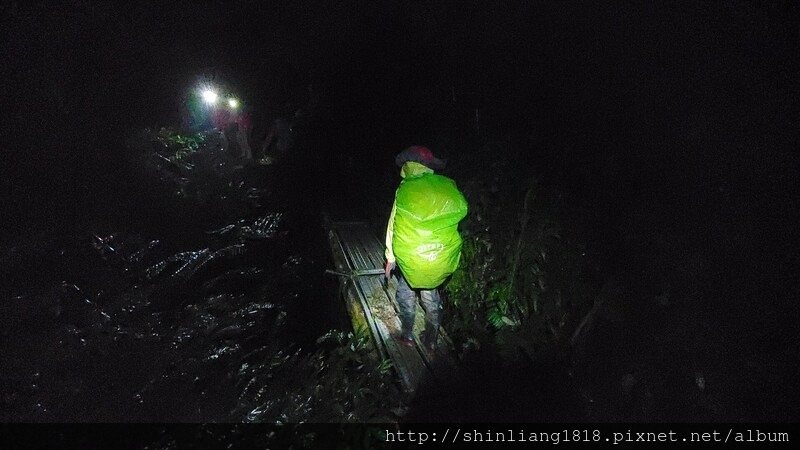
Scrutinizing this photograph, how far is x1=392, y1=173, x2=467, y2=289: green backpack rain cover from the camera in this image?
2.94 metres

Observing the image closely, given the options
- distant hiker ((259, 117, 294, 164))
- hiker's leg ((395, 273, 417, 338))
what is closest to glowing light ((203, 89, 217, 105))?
distant hiker ((259, 117, 294, 164))

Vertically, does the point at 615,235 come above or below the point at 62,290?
above

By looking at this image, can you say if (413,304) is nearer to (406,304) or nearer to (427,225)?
(406,304)

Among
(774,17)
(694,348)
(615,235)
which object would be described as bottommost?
(694,348)

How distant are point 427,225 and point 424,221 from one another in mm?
53

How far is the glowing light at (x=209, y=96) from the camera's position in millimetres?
15956

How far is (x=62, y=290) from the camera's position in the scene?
5422 mm

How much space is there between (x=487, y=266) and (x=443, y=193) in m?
1.88

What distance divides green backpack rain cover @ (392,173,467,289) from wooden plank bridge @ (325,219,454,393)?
0.99 m

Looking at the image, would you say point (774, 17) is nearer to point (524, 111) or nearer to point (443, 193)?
point (443, 193)

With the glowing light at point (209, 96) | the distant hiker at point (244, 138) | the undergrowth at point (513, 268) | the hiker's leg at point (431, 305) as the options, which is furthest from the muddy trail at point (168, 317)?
the glowing light at point (209, 96)

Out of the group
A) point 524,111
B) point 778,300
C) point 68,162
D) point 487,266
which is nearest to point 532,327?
point 487,266

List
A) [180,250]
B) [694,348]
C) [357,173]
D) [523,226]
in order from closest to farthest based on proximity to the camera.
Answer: [694,348], [523,226], [180,250], [357,173]

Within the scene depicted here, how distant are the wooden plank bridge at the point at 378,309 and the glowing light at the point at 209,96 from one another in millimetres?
12544
